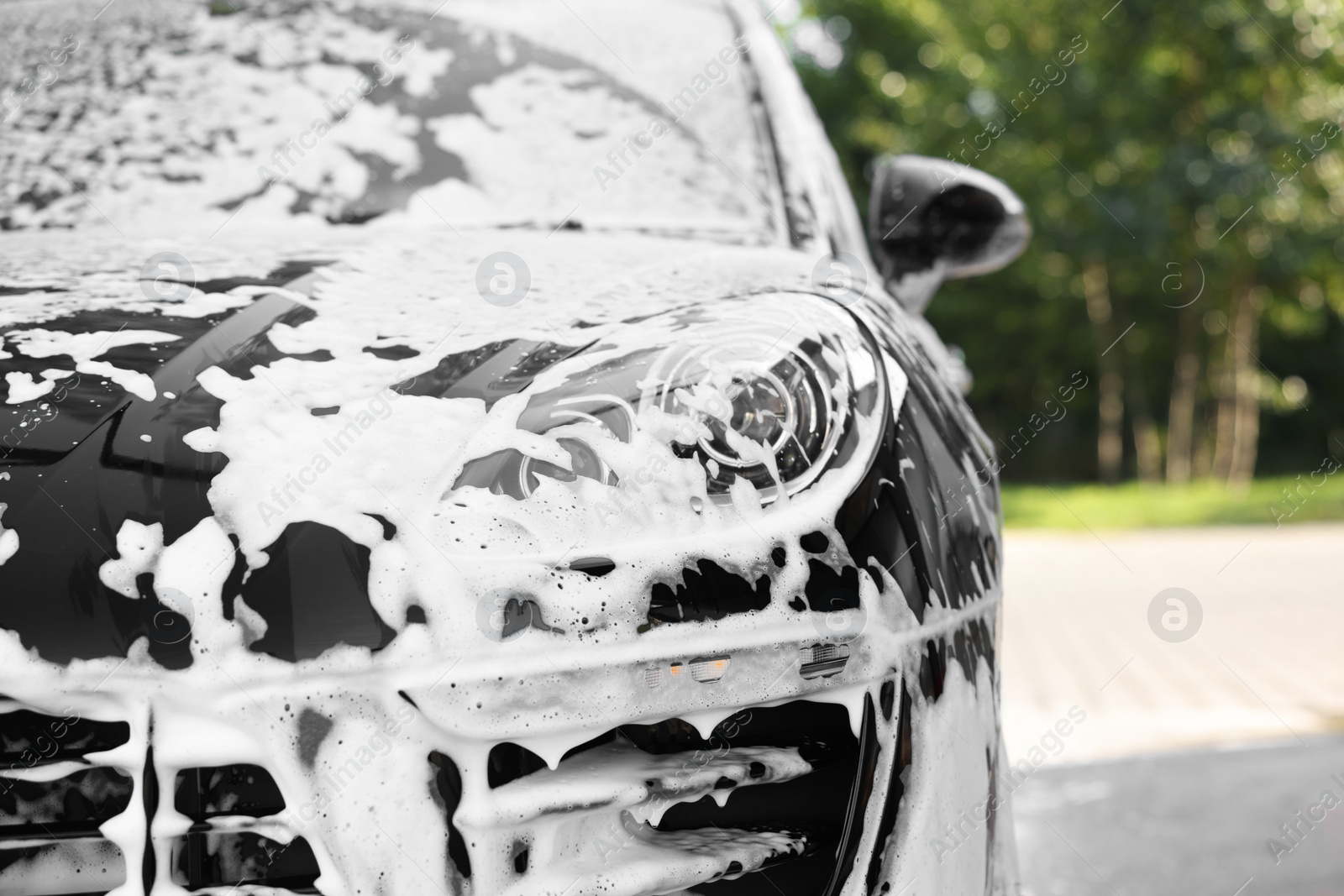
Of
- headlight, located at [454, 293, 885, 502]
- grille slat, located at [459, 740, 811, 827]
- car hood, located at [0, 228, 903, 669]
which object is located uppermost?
headlight, located at [454, 293, 885, 502]

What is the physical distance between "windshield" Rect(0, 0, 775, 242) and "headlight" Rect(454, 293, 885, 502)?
669 mm

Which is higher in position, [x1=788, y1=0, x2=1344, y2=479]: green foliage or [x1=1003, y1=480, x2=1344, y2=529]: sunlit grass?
[x1=788, y1=0, x2=1344, y2=479]: green foliage

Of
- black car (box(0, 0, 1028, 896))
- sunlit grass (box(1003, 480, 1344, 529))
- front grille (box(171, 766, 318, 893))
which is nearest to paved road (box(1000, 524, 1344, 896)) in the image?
black car (box(0, 0, 1028, 896))

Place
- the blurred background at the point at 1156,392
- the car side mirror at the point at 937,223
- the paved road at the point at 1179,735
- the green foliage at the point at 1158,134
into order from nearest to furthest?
the car side mirror at the point at 937,223 → the paved road at the point at 1179,735 → the blurred background at the point at 1156,392 → the green foliage at the point at 1158,134

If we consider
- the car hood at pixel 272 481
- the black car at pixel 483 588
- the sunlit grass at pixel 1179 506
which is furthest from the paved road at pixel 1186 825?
the sunlit grass at pixel 1179 506

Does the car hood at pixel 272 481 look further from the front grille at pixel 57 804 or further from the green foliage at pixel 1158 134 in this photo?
the green foliage at pixel 1158 134

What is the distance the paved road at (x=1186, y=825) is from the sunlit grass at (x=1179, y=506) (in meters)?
7.36

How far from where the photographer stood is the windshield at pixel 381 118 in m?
2.04

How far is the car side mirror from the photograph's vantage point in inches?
90.7

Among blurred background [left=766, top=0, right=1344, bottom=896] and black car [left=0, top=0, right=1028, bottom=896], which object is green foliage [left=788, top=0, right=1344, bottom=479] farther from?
black car [left=0, top=0, right=1028, bottom=896]

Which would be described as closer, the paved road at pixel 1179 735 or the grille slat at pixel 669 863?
the grille slat at pixel 669 863

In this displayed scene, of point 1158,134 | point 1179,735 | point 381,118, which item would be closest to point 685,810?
point 381,118

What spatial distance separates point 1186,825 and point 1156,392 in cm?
2343

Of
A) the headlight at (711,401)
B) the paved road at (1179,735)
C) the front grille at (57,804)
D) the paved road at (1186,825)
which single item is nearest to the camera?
the front grille at (57,804)
